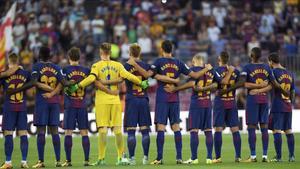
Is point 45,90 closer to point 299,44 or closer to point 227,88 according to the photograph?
point 227,88

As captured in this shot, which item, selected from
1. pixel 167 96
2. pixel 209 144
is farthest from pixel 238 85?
pixel 167 96

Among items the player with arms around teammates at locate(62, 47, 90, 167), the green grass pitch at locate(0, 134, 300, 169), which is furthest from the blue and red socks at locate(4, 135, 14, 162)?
the player with arms around teammates at locate(62, 47, 90, 167)

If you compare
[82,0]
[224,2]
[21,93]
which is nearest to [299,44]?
[224,2]

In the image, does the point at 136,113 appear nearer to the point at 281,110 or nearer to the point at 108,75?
the point at 108,75

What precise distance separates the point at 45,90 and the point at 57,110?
21.3 inches

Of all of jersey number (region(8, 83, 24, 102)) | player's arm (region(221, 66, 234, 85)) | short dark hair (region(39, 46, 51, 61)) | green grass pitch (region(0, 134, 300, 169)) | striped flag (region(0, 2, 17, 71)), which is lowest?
green grass pitch (region(0, 134, 300, 169))

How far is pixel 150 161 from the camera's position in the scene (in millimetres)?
24594

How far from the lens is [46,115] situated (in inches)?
917

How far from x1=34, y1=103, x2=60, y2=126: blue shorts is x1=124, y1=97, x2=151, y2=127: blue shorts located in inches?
60.5

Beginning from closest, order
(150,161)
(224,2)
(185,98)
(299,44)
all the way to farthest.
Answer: (150,161) < (185,98) < (299,44) < (224,2)

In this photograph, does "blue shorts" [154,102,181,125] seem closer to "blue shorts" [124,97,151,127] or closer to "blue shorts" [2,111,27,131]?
"blue shorts" [124,97,151,127]

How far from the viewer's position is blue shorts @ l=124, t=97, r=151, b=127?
2356cm

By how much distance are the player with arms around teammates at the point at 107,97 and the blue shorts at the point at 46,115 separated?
548 mm

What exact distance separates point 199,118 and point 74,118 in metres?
2.75
